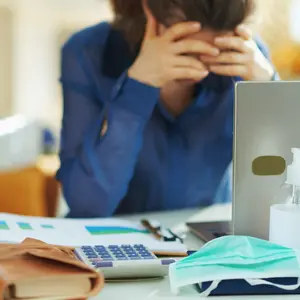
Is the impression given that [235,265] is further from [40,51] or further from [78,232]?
[40,51]

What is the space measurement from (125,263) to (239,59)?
0.43 metres

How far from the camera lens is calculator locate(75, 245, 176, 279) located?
0.72m

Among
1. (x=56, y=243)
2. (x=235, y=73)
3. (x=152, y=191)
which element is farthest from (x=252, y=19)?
(x=56, y=243)

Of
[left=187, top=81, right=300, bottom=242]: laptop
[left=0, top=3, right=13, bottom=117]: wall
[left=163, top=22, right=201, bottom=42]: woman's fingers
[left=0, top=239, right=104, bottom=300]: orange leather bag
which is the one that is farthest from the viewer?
[left=0, top=3, right=13, bottom=117]: wall

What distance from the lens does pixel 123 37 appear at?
117 centimetres

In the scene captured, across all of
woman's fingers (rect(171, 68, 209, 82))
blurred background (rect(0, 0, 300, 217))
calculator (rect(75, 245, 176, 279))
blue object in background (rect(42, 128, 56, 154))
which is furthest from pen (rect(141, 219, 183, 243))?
blue object in background (rect(42, 128, 56, 154))

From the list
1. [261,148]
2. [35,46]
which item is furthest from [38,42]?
[261,148]

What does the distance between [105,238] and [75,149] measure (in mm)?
311

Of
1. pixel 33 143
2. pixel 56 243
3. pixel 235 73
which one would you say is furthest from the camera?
pixel 33 143

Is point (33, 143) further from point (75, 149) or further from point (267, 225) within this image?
point (267, 225)

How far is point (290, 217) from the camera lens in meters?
0.78

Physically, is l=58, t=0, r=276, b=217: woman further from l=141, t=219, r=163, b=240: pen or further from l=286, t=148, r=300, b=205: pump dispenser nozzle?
l=286, t=148, r=300, b=205: pump dispenser nozzle

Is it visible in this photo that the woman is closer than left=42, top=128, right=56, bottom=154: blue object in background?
Yes

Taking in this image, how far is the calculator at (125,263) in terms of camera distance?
725 mm
